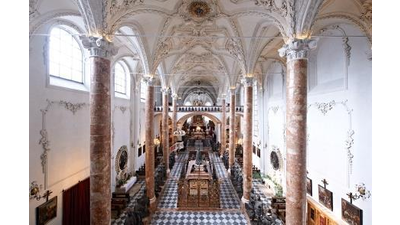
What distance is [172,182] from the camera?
49.3 feet

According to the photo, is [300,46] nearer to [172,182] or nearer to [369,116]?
[369,116]

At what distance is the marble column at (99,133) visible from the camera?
5266 mm

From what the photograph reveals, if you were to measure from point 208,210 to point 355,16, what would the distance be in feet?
33.3

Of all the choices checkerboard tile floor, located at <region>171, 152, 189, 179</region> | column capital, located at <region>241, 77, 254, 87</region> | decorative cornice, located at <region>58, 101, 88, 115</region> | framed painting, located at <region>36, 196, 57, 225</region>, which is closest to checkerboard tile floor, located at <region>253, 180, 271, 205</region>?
checkerboard tile floor, located at <region>171, 152, 189, 179</region>

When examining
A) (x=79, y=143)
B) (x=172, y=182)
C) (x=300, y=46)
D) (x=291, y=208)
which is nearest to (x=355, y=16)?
(x=300, y=46)

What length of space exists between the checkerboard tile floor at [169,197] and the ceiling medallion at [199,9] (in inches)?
376

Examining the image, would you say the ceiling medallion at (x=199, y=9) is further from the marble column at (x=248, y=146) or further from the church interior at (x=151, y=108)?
the marble column at (x=248, y=146)

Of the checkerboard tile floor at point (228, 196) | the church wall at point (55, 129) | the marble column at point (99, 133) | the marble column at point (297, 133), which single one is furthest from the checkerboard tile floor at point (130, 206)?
the marble column at point (297, 133)

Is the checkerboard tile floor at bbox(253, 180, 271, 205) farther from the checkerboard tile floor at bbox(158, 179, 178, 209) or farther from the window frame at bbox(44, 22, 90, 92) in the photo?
the window frame at bbox(44, 22, 90, 92)

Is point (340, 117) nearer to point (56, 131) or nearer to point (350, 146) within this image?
point (350, 146)

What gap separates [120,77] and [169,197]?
8381mm

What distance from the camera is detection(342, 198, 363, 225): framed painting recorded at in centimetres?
683

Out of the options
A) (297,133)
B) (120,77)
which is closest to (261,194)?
(297,133)

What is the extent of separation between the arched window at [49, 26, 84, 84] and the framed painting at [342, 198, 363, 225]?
11897 millimetres
